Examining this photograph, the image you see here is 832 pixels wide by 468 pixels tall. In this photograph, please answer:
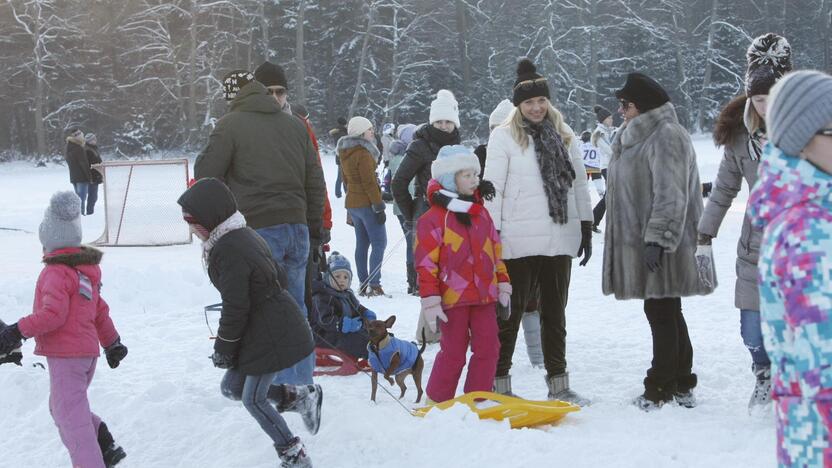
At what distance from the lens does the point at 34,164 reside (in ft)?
126

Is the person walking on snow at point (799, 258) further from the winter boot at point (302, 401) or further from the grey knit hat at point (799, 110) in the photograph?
the winter boot at point (302, 401)

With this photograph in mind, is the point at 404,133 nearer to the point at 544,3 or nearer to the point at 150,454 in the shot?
the point at 150,454

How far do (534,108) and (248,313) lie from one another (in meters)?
2.24

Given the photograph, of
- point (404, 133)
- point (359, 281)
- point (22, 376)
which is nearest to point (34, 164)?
point (404, 133)

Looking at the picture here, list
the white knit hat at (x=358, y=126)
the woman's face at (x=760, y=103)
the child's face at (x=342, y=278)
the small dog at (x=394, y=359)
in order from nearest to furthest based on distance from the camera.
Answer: the woman's face at (x=760, y=103) < the small dog at (x=394, y=359) < the child's face at (x=342, y=278) < the white knit hat at (x=358, y=126)

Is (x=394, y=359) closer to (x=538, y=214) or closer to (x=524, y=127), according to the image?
(x=538, y=214)

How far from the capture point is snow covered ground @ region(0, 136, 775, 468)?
13.4 ft

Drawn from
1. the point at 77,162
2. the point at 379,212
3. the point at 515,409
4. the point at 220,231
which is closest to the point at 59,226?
the point at 220,231

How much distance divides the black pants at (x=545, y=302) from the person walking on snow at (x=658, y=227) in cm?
32

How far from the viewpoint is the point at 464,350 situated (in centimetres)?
502

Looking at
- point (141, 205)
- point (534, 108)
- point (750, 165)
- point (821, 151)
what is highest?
point (821, 151)

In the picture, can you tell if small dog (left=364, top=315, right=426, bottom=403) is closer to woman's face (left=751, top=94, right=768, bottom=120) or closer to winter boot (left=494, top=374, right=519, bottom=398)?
winter boot (left=494, top=374, right=519, bottom=398)

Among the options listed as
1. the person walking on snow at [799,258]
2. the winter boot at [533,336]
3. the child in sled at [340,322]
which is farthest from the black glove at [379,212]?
the person walking on snow at [799,258]

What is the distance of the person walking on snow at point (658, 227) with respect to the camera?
4855 millimetres
